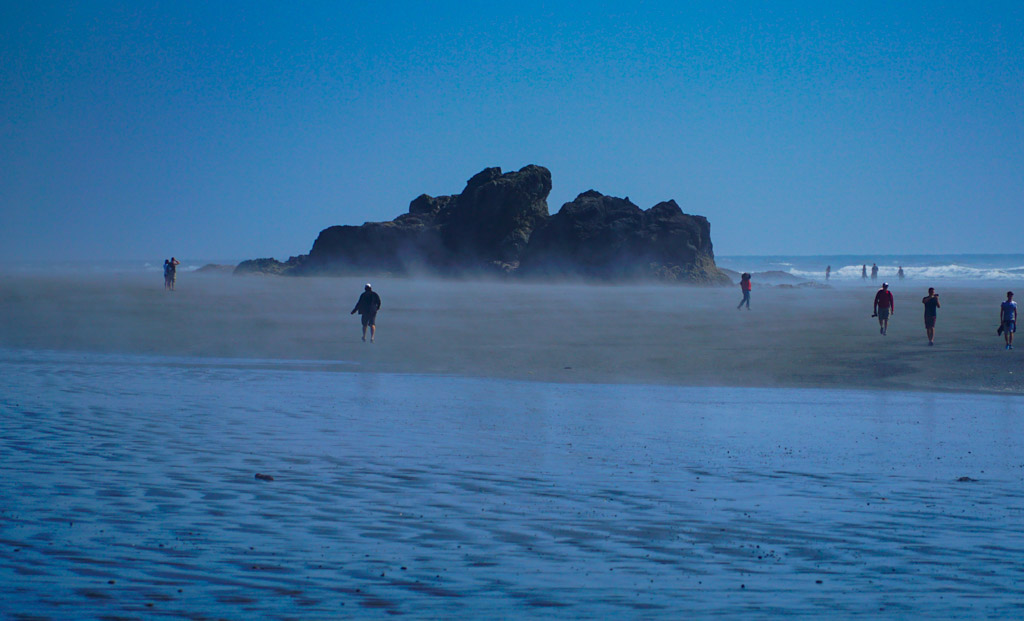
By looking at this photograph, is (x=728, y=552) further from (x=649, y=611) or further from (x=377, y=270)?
(x=377, y=270)

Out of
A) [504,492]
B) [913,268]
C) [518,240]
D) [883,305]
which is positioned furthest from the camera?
[913,268]

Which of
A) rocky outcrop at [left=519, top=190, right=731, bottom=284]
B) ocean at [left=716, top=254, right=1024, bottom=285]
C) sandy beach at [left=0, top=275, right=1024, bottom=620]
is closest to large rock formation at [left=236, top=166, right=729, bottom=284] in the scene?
rocky outcrop at [left=519, top=190, right=731, bottom=284]

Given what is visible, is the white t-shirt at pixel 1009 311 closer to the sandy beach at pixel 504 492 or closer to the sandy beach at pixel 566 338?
the sandy beach at pixel 566 338

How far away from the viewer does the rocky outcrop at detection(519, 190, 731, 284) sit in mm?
70000

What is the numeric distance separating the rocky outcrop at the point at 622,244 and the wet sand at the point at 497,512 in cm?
5816

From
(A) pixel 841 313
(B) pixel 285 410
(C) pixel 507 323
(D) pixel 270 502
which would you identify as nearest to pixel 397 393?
(B) pixel 285 410

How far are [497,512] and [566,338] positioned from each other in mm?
18502

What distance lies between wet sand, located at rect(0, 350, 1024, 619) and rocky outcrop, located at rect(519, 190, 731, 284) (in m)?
58.2

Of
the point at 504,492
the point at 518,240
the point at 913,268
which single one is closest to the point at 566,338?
the point at 504,492

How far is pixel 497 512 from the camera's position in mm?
6332

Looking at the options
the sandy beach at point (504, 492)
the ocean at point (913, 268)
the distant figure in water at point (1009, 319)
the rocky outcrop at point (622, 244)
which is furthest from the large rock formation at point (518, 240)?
the sandy beach at point (504, 492)

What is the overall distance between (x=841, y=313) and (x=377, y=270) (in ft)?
177

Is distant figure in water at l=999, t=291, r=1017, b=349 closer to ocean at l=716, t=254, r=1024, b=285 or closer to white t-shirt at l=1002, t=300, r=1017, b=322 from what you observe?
white t-shirt at l=1002, t=300, r=1017, b=322

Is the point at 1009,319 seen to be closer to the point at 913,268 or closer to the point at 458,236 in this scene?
the point at 458,236
